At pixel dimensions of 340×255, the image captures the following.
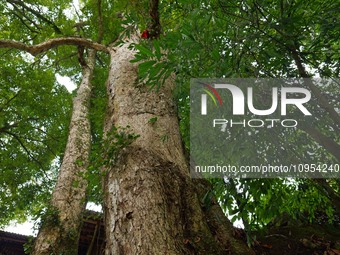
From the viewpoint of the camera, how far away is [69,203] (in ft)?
16.2

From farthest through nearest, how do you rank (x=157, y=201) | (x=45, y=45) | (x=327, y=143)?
1. (x=45, y=45)
2. (x=327, y=143)
3. (x=157, y=201)

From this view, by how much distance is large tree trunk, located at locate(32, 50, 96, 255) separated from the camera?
427 centimetres

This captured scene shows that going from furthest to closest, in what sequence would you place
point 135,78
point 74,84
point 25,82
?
point 74,84 → point 25,82 → point 135,78

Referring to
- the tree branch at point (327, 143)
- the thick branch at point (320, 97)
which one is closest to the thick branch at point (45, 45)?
the thick branch at point (320, 97)

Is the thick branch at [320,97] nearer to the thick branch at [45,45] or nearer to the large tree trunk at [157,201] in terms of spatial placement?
the large tree trunk at [157,201]

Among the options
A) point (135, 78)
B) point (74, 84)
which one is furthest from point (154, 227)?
point (74, 84)

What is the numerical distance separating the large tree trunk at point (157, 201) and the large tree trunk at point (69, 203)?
1.51m

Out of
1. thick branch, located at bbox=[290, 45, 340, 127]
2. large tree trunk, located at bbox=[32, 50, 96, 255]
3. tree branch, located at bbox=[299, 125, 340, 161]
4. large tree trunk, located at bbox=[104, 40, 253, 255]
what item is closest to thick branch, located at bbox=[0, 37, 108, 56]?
large tree trunk, located at bbox=[32, 50, 96, 255]

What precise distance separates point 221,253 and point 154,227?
45cm

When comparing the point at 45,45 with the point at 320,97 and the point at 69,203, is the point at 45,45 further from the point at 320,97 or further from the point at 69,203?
the point at 320,97

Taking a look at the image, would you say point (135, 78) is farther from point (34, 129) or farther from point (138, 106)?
point (34, 129)

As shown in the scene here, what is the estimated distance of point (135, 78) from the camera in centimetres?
326

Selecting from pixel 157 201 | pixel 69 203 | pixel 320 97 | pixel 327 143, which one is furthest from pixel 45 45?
pixel 327 143

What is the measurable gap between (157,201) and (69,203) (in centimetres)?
357
